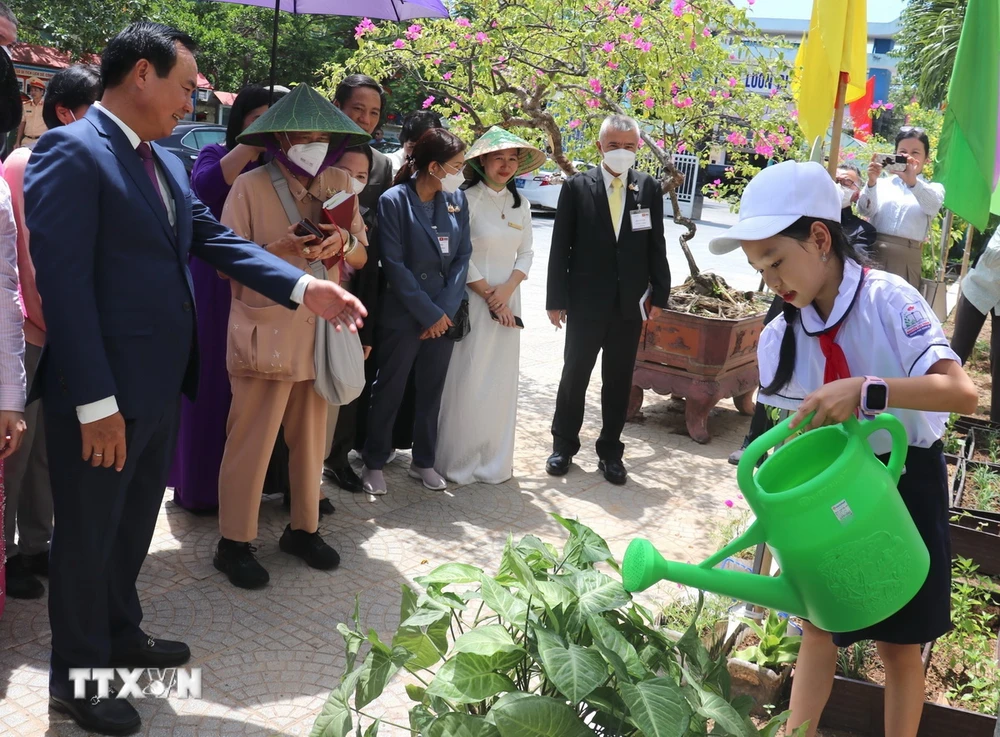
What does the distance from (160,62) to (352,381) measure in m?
1.45

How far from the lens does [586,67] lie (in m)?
6.14

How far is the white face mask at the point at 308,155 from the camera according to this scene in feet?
11.8

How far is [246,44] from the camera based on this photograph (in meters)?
25.3

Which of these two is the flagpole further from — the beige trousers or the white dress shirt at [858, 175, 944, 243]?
the white dress shirt at [858, 175, 944, 243]

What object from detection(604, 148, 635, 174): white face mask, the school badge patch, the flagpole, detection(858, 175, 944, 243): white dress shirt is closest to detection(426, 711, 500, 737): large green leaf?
the school badge patch

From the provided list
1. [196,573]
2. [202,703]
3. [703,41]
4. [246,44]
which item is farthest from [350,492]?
[246,44]

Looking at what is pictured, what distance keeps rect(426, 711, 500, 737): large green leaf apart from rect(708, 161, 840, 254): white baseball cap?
1.16 metres

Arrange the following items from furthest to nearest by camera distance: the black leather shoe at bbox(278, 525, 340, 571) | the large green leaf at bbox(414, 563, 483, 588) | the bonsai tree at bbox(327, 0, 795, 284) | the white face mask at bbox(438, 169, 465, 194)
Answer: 1. the bonsai tree at bbox(327, 0, 795, 284)
2. the white face mask at bbox(438, 169, 465, 194)
3. the black leather shoe at bbox(278, 525, 340, 571)
4. the large green leaf at bbox(414, 563, 483, 588)

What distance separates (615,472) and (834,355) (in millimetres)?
3049

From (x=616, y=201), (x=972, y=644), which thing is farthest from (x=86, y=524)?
(x=616, y=201)

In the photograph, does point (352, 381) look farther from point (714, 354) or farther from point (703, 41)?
point (703, 41)

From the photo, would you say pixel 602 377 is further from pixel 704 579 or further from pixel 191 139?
pixel 191 139

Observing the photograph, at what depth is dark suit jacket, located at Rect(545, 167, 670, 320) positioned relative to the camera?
5203 mm

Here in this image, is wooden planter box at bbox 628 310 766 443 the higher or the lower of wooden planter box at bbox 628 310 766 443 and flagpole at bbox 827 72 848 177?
the lower
